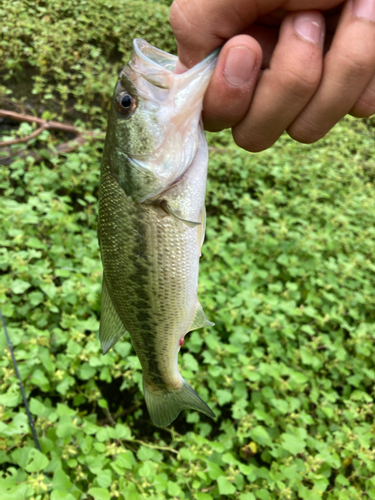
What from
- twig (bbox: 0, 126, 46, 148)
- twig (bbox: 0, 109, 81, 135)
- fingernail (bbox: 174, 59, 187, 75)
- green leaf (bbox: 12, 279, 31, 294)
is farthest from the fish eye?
twig (bbox: 0, 109, 81, 135)

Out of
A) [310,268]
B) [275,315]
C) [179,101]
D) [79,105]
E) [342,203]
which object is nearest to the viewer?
[179,101]

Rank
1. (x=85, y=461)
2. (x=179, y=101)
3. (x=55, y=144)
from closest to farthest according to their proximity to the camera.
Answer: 1. (x=179, y=101)
2. (x=85, y=461)
3. (x=55, y=144)

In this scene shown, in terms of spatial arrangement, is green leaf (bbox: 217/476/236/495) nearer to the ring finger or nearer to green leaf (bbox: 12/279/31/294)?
green leaf (bbox: 12/279/31/294)

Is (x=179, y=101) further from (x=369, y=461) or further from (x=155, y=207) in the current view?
(x=369, y=461)

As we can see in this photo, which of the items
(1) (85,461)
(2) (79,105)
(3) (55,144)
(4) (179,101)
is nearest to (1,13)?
(2) (79,105)

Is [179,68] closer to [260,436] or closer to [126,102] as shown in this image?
[126,102]

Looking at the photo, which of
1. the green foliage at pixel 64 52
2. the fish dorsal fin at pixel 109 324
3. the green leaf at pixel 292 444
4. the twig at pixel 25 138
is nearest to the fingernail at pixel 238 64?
the fish dorsal fin at pixel 109 324

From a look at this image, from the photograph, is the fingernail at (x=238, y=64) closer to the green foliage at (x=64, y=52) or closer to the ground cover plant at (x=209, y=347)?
the ground cover plant at (x=209, y=347)

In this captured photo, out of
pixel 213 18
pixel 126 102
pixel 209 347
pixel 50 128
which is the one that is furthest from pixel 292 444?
pixel 50 128
